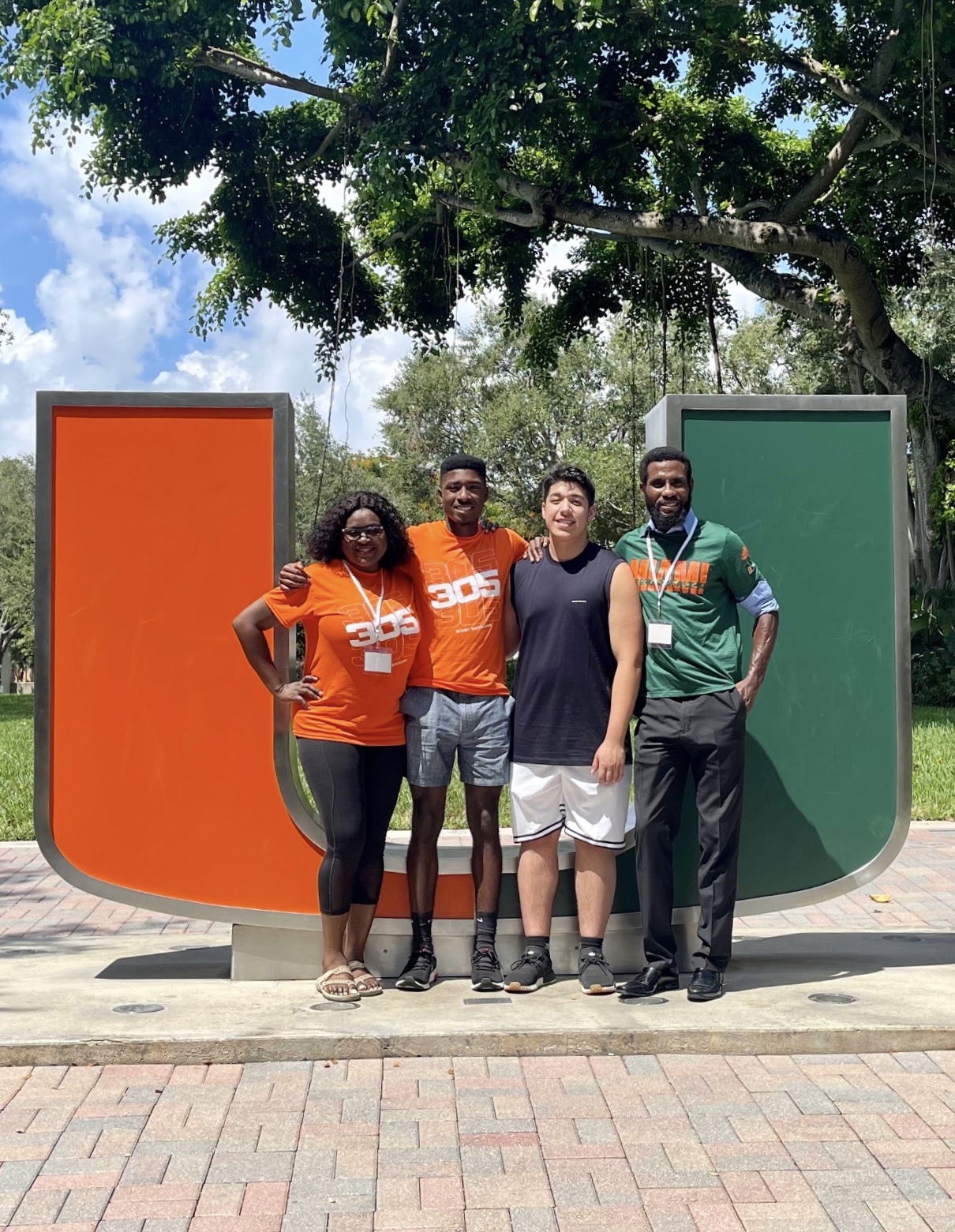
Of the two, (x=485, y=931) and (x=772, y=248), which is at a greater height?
(x=772, y=248)

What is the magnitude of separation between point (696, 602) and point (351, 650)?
1.24 metres

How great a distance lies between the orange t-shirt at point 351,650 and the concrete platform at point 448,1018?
3.18 feet

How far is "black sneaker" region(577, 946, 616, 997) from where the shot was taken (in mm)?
4938

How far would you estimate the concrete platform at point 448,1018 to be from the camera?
14.4 feet

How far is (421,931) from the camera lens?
5145 mm

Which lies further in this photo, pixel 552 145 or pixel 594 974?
pixel 552 145

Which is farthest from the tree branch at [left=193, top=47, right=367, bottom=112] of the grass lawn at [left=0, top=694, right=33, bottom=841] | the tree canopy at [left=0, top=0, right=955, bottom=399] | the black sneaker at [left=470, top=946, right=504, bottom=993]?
the black sneaker at [left=470, top=946, right=504, bottom=993]

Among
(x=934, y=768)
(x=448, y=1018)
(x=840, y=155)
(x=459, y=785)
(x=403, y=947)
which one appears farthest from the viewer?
(x=840, y=155)

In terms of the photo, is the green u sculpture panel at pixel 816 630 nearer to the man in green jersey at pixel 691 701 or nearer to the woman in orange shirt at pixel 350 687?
the man in green jersey at pixel 691 701

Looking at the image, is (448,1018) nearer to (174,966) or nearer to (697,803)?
(697,803)

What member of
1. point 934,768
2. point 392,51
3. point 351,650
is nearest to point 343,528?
point 351,650

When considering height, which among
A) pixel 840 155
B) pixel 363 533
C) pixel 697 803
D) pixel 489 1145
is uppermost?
pixel 840 155

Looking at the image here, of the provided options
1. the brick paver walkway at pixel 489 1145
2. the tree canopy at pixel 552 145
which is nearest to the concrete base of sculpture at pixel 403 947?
the brick paver walkway at pixel 489 1145

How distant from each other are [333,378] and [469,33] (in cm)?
871
